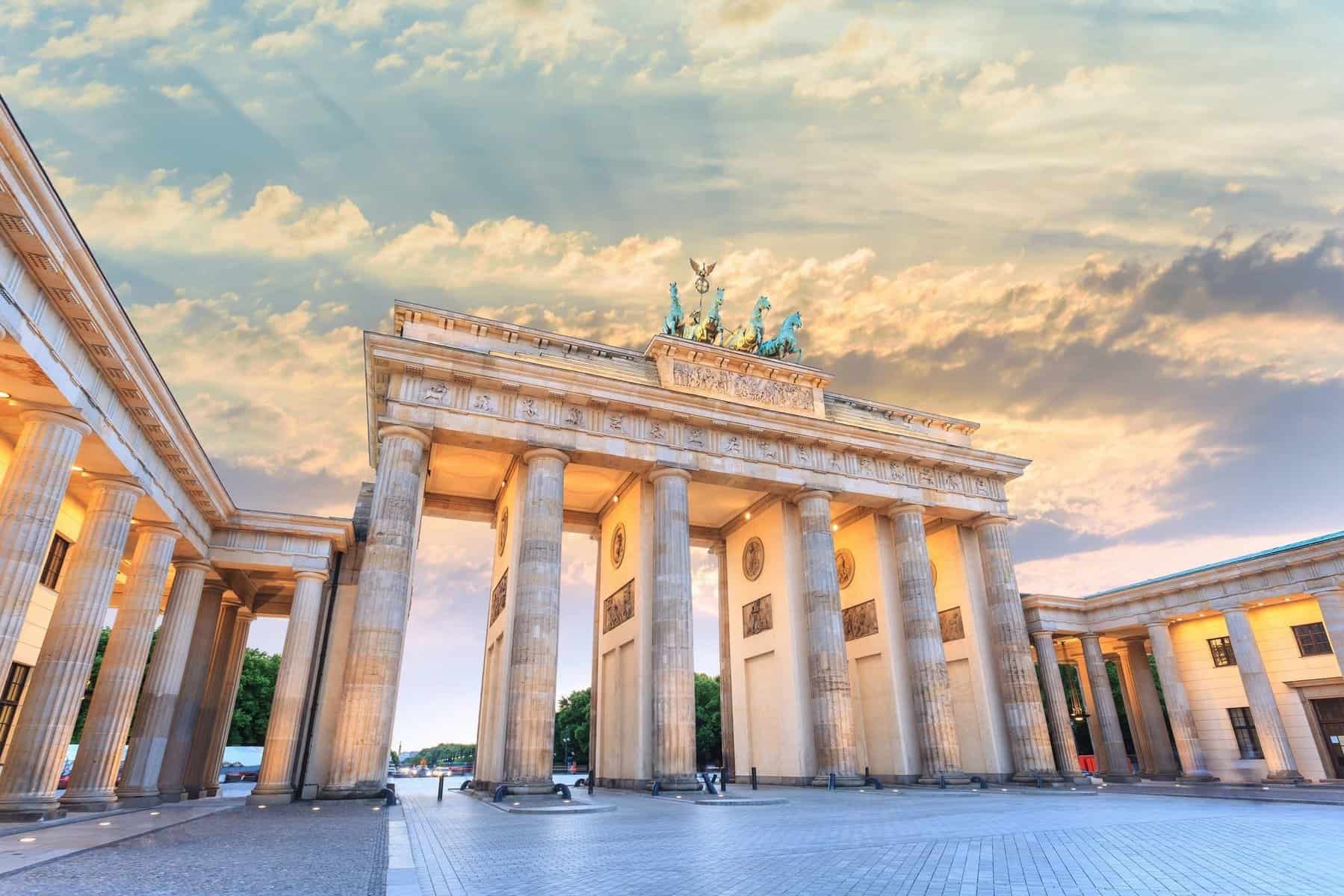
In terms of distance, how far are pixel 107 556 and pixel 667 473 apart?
54.0 feet

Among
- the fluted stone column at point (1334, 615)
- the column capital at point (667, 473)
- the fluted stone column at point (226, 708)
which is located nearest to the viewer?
the fluted stone column at point (226, 708)

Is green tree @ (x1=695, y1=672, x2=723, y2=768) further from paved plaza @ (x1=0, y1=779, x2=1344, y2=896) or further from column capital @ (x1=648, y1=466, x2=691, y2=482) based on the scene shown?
paved plaza @ (x1=0, y1=779, x2=1344, y2=896)

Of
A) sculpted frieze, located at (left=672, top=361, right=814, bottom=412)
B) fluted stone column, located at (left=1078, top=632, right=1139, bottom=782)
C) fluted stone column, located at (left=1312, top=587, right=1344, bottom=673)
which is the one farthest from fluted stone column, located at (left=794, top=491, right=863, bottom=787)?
fluted stone column, located at (left=1312, top=587, right=1344, bottom=673)

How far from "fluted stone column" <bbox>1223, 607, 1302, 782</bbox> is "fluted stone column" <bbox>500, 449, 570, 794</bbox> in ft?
99.8

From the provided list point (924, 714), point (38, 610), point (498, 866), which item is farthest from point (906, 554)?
point (38, 610)

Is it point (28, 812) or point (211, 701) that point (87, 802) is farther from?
point (211, 701)

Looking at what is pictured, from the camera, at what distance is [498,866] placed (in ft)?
28.8

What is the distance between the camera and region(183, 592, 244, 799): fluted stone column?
24.6 metres

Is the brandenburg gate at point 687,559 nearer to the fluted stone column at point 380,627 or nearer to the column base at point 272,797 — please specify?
the fluted stone column at point 380,627

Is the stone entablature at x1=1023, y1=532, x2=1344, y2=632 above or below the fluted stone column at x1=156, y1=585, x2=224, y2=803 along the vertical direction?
above

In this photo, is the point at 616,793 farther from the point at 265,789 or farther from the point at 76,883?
the point at 76,883

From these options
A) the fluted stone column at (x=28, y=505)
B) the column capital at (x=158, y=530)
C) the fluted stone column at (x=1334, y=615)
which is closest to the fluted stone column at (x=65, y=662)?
the column capital at (x=158, y=530)

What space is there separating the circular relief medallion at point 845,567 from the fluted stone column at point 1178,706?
1619 centimetres

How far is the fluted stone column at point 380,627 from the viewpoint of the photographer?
19031 millimetres
